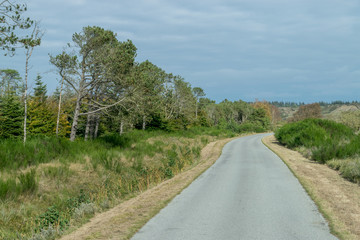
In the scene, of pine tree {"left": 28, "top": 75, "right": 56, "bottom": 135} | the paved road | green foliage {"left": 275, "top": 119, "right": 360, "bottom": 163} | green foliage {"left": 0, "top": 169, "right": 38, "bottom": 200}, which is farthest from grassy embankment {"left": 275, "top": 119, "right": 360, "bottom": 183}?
pine tree {"left": 28, "top": 75, "right": 56, "bottom": 135}

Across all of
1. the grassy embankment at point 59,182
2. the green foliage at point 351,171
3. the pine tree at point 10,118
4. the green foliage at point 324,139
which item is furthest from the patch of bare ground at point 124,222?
the pine tree at point 10,118

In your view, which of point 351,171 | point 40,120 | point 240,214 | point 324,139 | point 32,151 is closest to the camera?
point 240,214

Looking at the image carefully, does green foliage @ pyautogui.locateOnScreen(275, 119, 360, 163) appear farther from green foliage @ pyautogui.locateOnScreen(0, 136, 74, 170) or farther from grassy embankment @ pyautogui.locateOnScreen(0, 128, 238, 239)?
green foliage @ pyautogui.locateOnScreen(0, 136, 74, 170)

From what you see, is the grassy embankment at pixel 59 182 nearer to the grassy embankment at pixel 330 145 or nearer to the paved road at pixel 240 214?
the paved road at pixel 240 214

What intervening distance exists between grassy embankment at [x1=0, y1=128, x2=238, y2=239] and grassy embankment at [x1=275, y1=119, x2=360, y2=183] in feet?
29.2

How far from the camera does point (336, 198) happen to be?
9180mm

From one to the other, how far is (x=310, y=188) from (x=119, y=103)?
15.8m

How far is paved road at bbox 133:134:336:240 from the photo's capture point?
18.9ft

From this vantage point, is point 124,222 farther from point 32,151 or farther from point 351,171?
point 351,171

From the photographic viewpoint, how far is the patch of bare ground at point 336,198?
6296 mm

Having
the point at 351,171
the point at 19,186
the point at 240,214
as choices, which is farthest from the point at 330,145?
the point at 19,186

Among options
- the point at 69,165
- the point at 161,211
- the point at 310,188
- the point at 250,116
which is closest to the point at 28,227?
the point at 161,211

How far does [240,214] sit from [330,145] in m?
15.2

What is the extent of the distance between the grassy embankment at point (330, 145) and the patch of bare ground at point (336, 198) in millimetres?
718
